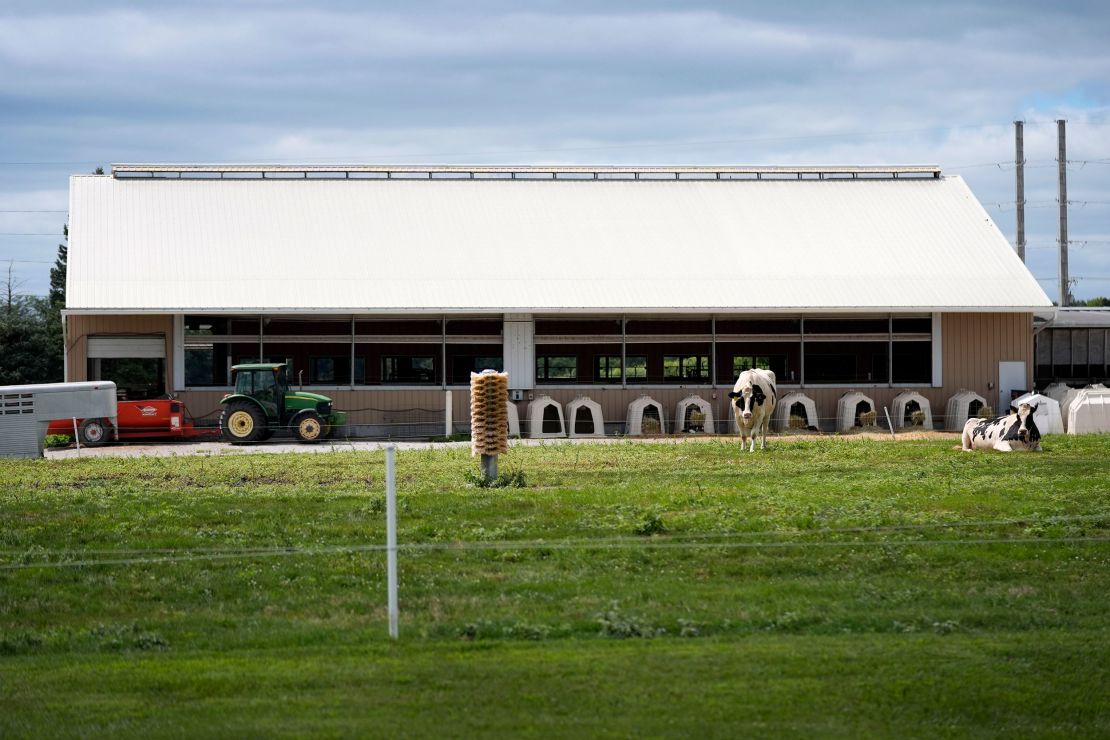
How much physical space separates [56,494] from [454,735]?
42.9 feet

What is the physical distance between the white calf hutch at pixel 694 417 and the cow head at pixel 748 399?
617cm

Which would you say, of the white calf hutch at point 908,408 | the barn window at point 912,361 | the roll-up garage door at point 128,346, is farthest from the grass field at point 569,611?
the barn window at point 912,361

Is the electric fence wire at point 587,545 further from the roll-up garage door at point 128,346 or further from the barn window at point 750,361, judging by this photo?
the barn window at point 750,361

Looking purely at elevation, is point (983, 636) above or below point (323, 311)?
below

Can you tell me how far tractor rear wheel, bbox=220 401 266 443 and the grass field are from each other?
12.1 m

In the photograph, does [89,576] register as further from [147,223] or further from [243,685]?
[147,223]

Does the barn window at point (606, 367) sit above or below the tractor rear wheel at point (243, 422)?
above

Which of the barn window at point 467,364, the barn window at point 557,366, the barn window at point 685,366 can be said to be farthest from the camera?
the barn window at point 685,366

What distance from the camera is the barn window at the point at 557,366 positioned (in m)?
38.4

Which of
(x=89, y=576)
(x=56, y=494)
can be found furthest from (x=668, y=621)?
(x=56, y=494)

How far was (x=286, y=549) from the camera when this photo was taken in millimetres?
13133

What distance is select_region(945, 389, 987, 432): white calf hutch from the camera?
115ft

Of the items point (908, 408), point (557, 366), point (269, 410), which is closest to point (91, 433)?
point (269, 410)

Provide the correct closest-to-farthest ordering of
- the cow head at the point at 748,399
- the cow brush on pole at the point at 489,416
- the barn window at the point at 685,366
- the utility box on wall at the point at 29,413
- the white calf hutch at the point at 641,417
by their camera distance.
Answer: the cow brush on pole at the point at 489,416, the utility box on wall at the point at 29,413, the cow head at the point at 748,399, the white calf hutch at the point at 641,417, the barn window at the point at 685,366
